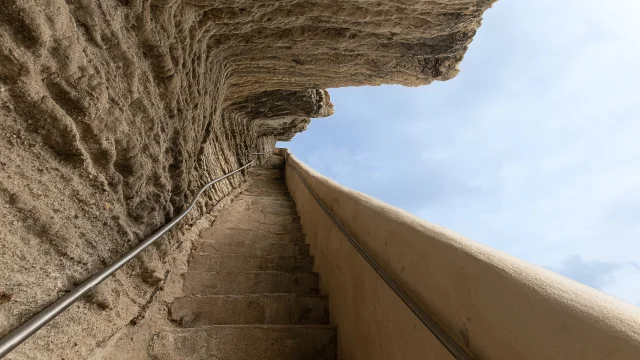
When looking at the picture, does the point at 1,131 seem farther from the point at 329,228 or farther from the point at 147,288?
the point at 329,228

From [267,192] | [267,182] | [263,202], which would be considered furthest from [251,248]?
[267,182]

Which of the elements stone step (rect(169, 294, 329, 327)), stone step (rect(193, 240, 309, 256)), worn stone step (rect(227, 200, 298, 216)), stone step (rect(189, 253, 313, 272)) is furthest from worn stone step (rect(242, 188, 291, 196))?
stone step (rect(169, 294, 329, 327))

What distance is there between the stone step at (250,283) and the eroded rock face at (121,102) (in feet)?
1.03

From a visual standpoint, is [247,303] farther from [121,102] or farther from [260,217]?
[260,217]

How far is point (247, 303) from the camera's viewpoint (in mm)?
2133

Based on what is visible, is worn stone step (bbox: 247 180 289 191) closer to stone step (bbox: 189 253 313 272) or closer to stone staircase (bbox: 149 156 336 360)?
stone staircase (bbox: 149 156 336 360)

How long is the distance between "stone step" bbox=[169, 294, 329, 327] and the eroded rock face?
0.87 feet

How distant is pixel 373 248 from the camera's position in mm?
1551

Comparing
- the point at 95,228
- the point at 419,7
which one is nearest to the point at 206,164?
the point at 95,228

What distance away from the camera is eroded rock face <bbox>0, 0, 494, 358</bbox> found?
1.04 meters

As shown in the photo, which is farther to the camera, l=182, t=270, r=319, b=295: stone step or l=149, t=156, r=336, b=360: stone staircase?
l=182, t=270, r=319, b=295: stone step

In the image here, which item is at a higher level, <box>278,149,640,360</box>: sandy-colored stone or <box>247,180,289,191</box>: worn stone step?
<box>278,149,640,360</box>: sandy-colored stone

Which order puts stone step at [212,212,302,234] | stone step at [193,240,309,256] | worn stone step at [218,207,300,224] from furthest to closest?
worn stone step at [218,207,300,224]
stone step at [212,212,302,234]
stone step at [193,240,309,256]

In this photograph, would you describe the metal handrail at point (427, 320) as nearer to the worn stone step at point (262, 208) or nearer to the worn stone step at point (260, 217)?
the worn stone step at point (260, 217)
